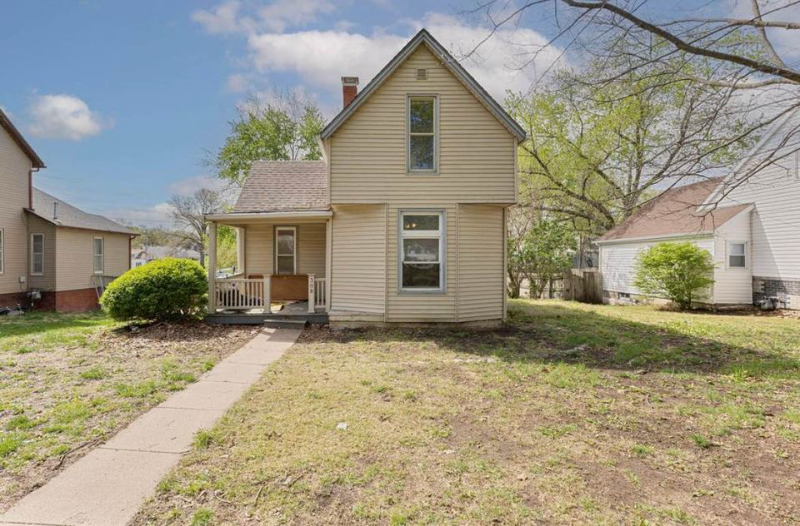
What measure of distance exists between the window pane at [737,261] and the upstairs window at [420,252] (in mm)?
12366

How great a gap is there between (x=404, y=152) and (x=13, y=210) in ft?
53.4

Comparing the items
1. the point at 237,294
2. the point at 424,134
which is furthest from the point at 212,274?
the point at 424,134

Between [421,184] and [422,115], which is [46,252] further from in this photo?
[422,115]

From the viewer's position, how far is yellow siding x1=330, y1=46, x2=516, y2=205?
9930mm

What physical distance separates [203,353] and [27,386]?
2665 millimetres

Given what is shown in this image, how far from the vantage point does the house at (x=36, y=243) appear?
15219 millimetres

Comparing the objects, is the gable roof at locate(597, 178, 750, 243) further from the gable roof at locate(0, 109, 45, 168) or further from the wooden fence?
the gable roof at locate(0, 109, 45, 168)

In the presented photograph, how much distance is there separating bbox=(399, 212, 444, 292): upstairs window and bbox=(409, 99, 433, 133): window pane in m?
2.16

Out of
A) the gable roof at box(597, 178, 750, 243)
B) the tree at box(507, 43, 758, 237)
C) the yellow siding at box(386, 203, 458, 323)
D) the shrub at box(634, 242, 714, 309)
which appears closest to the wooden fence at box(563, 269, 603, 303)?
the gable roof at box(597, 178, 750, 243)

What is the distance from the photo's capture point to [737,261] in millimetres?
14891

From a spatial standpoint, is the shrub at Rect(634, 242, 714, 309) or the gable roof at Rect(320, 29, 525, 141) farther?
the shrub at Rect(634, 242, 714, 309)

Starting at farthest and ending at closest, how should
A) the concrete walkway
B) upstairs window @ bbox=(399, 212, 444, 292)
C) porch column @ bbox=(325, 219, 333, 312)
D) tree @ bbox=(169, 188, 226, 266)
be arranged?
tree @ bbox=(169, 188, 226, 266) → porch column @ bbox=(325, 219, 333, 312) → upstairs window @ bbox=(399, 212, 444, 292) → the concrete walkway

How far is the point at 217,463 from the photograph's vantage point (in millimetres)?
3662

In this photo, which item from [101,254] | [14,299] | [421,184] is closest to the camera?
[421,184]
